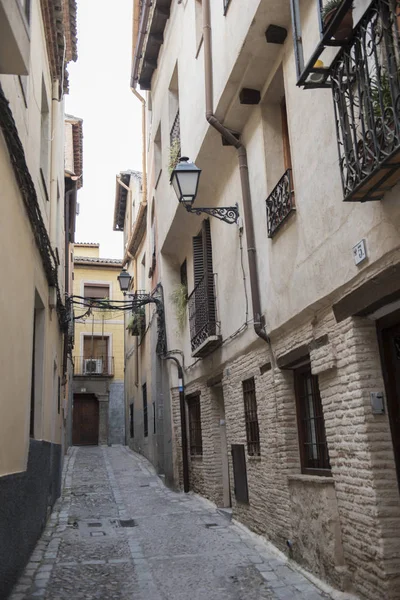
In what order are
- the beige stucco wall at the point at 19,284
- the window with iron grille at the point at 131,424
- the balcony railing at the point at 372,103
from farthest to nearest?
the window with iron grille at the point at 131,424 → the beige stucco wall at the point at 19,284 → the balcony railing at the point at 372,103

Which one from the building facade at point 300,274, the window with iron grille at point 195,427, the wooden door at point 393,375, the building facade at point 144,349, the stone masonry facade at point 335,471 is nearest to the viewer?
the building facade at point 300,274

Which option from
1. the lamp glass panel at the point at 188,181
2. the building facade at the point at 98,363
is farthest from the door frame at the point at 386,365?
the building facade at the point at 98,363

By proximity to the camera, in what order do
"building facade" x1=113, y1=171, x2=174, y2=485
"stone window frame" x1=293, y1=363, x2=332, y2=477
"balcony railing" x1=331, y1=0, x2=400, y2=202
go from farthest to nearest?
1. "building facade" x1=113, y1=171, x2=174, y2=485
2. "stone window frame" x1=293, y1=363, x2=332, y2=477
3. "balcony railing" x1=331, y1=0, x2=400, y2=202

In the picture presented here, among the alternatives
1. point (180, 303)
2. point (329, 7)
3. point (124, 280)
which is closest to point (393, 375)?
point (329, 7)

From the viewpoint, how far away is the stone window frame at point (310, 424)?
21.5 feet

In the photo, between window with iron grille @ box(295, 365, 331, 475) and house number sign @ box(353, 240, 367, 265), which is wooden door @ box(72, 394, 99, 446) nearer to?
window with iron grille @ box(295, 365, 331, 475)

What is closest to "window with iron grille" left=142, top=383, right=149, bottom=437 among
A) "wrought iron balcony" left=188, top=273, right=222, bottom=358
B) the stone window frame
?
"wrought iron balcony" left=188, top=273, right=222, bottom=358

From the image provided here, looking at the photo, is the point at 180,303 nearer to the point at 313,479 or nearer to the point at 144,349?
the point at 144,349

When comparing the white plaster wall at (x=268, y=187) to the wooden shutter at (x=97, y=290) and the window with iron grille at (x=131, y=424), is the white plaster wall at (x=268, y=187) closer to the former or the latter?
the window with iron grille at (x=131, y=424)

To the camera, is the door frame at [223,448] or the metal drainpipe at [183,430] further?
the metal drainpipe at [183,430]

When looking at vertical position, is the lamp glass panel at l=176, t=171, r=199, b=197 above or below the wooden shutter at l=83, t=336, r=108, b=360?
below

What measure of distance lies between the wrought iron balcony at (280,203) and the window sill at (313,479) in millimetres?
2801

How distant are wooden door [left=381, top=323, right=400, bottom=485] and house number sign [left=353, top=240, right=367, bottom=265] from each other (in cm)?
66

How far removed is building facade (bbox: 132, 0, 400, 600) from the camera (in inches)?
184
